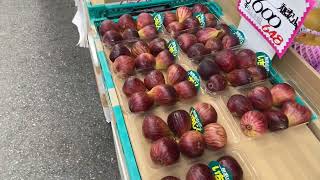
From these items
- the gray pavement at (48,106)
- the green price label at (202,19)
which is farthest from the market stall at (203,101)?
the gray pavement at (48,106)

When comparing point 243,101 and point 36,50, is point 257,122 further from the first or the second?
point 36,50

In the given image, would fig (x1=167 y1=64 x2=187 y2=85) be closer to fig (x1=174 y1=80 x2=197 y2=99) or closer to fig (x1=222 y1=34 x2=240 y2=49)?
fig (x1=174 y1=80 x2=197 y2=99)

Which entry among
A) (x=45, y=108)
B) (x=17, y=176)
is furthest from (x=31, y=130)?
(x=17, y=176)

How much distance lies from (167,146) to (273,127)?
323 millimetres

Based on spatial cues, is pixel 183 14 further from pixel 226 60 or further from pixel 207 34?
pixel 226 60

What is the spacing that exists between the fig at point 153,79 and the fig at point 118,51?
14 cm

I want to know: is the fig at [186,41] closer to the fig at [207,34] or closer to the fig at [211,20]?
the fig at [207,34]

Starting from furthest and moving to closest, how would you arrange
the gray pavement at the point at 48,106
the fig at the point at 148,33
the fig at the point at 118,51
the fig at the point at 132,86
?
the gray pavement at the point at 48,106
the fig at the point at 148,33
the fig at the point at 118,51
the fig at the point at 132,86

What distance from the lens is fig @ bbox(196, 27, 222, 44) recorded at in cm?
108

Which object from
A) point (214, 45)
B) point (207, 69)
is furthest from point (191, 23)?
point (207, 69)

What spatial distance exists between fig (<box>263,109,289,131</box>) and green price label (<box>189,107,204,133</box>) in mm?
203

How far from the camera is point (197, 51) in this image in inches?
39.8

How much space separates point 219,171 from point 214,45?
49cm

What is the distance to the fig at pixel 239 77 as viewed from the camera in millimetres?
929
